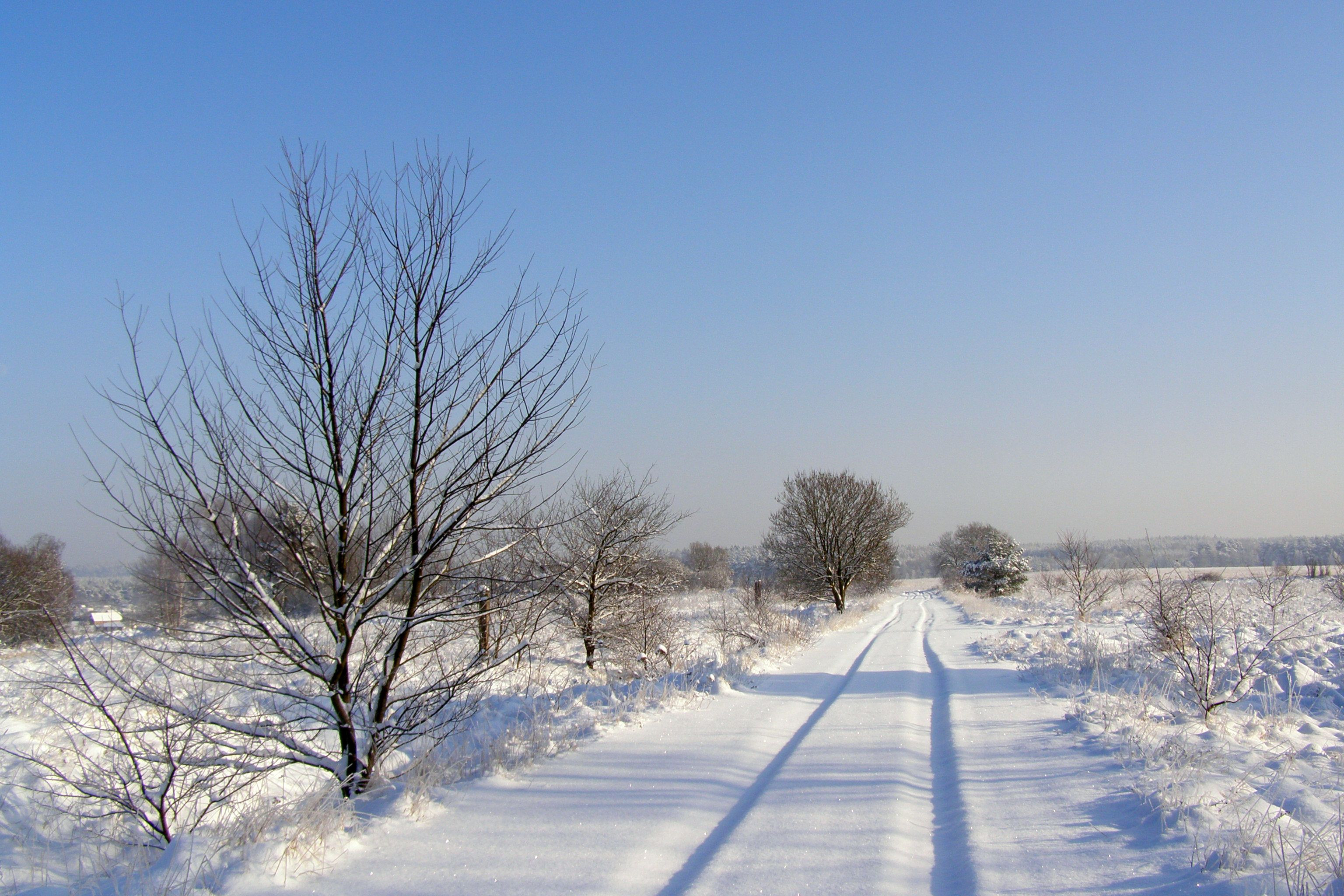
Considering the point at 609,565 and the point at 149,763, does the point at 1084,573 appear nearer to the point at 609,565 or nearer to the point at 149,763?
the point at 609,565

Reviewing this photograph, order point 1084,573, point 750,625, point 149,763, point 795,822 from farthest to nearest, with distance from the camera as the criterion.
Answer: point 1084,573 → point 750,625 → point 149,763 → point 795,822

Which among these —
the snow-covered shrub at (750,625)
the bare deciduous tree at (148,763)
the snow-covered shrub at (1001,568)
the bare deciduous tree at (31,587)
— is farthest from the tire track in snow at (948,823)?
the snow-covered shrub at (1001,568)

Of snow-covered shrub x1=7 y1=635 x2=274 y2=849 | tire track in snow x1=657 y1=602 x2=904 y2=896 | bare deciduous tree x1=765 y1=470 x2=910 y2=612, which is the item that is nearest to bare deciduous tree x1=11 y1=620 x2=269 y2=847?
snow-covered shrub x1=7 y1=635 x2=274 y2=849

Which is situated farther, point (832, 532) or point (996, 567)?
point (996, 567)

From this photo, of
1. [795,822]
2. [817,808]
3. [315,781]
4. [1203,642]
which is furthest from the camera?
[1203,642]

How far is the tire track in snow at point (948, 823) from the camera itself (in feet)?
10.9

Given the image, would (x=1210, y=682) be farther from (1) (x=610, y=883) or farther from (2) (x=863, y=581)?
(2) (x=863, y=581)

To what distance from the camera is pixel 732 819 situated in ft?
13.6

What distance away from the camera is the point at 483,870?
3.39 metres

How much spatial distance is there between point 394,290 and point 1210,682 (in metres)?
10.0

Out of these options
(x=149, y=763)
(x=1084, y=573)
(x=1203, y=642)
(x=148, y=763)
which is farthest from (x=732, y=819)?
(x=1084, y=573)

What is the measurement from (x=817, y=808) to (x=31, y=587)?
13801 millimetres

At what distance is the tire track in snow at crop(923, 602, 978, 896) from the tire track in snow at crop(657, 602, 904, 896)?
1.09 meters

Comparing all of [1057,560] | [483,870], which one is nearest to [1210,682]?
[483,870]
